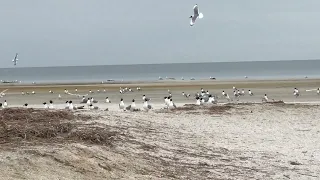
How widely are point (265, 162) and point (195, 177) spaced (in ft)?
9.23

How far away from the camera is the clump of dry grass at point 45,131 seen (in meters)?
12.8

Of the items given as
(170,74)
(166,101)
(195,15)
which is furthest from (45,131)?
(170,74)

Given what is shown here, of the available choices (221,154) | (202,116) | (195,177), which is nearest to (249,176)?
(195,177)

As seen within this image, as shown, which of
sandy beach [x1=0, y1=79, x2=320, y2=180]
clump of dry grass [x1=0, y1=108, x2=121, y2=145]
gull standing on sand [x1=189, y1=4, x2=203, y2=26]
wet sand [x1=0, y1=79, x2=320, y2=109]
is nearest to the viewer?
sandy beach [x1=0, y1=79, x2=320, y2=180]

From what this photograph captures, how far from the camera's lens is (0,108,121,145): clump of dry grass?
12.8m

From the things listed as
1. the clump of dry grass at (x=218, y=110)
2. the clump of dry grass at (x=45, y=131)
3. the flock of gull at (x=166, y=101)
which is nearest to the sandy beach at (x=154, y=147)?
the clump of dry grass at (x=45, y=131)

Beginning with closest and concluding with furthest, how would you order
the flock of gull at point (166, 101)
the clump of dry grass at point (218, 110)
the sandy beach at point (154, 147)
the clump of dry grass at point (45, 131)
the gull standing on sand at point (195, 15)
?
1. the sandy beach at point (154, 147)
2. the clump of dry grass at point (45, 131)
3. the gull standing on sand at point (195, 15)
4. the clump of dry grass at point (218, 110)
5. the flock of gull at point (166, 101)

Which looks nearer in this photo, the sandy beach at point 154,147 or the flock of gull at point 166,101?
the sandy beach at point 154,147

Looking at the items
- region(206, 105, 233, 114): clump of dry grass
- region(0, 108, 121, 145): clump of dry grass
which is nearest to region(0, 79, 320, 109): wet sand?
region(206, 105, 233, 114): clump of dry grass

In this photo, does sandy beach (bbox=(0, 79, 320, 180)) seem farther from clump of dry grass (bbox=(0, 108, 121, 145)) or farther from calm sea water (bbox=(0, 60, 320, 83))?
calm sea water (bbox=(0, 60, 320, 83))

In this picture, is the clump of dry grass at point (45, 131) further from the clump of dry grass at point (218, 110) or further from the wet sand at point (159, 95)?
the wet sand at point (159, 95)

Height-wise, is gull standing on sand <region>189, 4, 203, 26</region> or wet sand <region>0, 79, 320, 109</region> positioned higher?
gull standing on sand <region>189, 4, 203, 26</region>

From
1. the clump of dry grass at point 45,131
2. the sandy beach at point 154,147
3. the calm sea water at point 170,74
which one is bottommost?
the sandy beach at point 154,147

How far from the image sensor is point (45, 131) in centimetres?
1334
